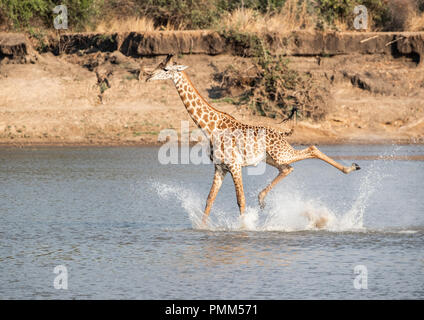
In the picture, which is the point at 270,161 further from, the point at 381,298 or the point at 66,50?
the point at 66,50

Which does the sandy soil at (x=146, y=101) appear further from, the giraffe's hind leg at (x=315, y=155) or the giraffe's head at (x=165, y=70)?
the giraffe's head at (x=165, y=70)

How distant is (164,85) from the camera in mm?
25547

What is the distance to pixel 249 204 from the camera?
14125mm

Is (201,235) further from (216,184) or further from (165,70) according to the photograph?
(165,70)

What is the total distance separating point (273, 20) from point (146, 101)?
5.36m

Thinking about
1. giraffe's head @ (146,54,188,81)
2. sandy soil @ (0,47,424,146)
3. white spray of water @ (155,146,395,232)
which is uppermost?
giraffe's head @ (146,54,188,81)

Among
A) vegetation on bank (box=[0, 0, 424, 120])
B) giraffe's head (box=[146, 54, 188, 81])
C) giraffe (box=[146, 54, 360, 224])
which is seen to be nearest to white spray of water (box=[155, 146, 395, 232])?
giraffe (box=[146, 54, 360, 224])

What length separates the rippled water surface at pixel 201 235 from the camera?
27.5 ft

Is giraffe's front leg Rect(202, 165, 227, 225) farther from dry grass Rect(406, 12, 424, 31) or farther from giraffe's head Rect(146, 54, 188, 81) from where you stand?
dry grass Rect(406, 12, 424, 31)

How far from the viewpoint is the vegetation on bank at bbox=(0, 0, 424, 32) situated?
27.1m

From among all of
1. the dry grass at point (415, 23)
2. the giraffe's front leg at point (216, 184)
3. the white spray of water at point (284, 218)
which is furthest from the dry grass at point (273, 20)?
the giraffe's front leg at point (216, 184)

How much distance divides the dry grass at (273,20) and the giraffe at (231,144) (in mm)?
14910

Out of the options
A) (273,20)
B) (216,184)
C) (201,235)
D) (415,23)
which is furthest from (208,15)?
(201,235)

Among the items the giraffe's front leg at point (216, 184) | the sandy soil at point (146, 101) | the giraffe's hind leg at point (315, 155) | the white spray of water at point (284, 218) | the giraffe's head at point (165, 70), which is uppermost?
the giraffe's head at point (165, 70)
